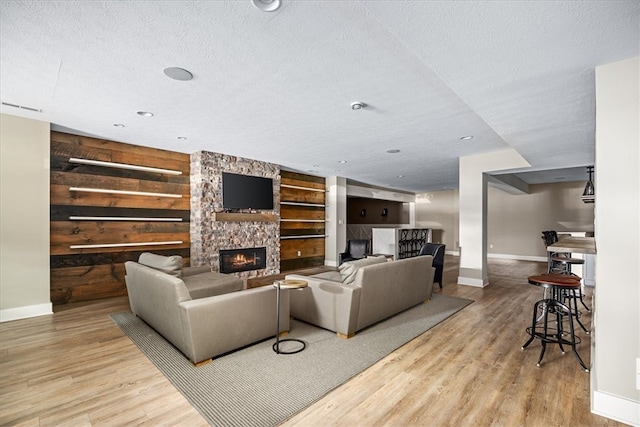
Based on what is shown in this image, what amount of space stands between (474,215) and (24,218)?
7136mm

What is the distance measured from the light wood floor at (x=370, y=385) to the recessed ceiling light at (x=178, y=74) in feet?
8.47

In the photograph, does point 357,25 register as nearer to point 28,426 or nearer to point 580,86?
point 580,86

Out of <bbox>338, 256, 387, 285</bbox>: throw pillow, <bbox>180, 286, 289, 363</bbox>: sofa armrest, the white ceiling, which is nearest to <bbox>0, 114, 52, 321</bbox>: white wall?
the white ceiling

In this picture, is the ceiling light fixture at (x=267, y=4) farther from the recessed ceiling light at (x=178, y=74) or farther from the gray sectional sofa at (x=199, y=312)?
the gray sectional sofa at (x=199, y=312)

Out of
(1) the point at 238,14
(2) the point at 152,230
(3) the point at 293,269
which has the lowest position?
(3) the point at 293,269

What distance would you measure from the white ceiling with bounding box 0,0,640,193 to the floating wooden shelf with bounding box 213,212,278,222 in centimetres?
175

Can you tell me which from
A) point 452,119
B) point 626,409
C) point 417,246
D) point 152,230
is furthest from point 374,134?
point 417,246

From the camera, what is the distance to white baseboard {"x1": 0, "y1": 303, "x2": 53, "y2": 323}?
3.79 meters

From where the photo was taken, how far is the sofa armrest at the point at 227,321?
2.59 metres

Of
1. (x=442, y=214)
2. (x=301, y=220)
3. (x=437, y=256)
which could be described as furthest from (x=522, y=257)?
(x=301, y=220)

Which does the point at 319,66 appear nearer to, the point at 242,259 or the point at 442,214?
the point at 242,259

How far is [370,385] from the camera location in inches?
93.0

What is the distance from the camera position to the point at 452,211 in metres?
11.9

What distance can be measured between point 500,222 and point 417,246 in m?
4.06
